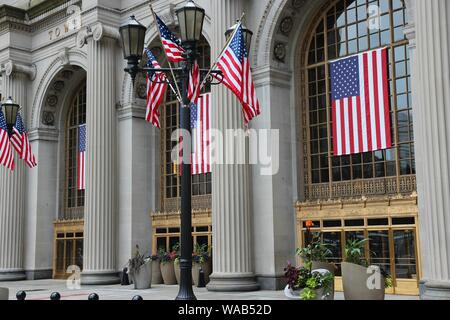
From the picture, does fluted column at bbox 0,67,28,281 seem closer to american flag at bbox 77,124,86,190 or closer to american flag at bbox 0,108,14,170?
american flag at bbox 77,124,86,190

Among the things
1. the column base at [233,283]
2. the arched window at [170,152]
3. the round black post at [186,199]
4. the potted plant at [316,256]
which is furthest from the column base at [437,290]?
the arched window at [170,152]

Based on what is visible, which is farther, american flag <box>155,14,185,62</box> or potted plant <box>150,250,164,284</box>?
potted plant <box>150,250,164,284</box>

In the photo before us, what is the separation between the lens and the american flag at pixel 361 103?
18.6 m

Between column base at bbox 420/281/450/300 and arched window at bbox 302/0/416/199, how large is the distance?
3989mm

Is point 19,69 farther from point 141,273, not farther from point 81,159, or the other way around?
point 141,273

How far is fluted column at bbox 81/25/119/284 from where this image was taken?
24.7 m

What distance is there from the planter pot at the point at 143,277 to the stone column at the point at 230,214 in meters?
2.93

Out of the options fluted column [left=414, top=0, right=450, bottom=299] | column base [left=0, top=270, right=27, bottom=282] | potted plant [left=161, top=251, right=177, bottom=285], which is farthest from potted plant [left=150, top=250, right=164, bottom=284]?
fluted column [left=414, top=0, right=450, bottom=299]

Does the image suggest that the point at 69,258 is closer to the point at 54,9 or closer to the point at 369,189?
the point at 54,9

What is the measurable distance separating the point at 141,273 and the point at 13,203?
1134cm

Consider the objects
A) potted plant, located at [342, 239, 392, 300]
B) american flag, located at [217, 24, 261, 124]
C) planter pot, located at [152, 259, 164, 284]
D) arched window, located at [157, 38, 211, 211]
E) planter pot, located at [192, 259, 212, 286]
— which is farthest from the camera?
arched window, located at [157, 38, 211, 211]

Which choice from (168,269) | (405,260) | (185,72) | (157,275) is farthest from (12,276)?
(185,72)

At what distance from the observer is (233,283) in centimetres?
1920

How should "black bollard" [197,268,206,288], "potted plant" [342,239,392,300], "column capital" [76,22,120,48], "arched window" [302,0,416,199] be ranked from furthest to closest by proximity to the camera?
"column capital" [76,22,120,48] → "black bollard" [197,268,206,288] → "arched window" [302,0,416,199] → "potted plant" [342,239,392,300]
